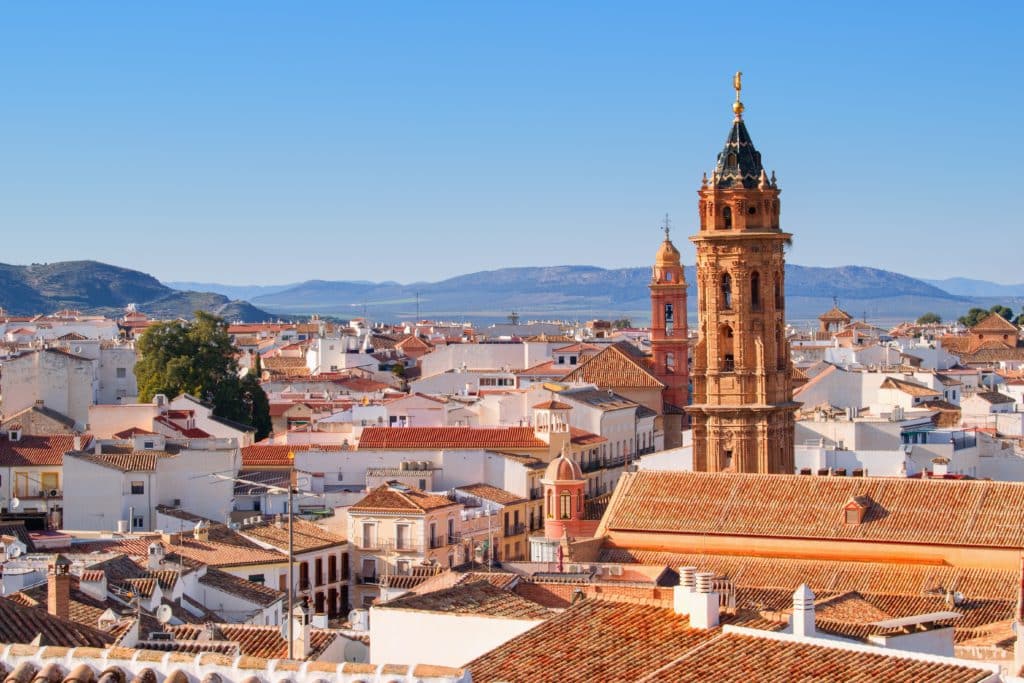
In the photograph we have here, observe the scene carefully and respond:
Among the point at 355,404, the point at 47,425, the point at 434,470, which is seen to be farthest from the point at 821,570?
the point at 355,404

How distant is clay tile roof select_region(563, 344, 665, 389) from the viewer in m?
84.1

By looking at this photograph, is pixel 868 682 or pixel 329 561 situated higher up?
pixel 868 682

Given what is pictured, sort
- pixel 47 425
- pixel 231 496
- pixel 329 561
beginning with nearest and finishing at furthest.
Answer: pixel 329 561 → pixel 231 496 → pixel 47 425

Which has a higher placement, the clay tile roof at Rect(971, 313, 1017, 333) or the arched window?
the arched window

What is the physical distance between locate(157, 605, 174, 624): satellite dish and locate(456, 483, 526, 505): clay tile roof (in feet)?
79.9

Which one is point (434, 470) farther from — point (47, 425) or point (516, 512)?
point (47, 425)

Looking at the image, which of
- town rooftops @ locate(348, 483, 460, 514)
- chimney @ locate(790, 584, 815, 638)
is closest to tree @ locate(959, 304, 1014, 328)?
town rooftops @ locate(348, 483, 460, 514)

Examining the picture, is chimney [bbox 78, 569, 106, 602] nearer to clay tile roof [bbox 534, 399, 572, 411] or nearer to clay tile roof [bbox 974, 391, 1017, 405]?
clay tile roof [bbox 534, 399, 572, 411]

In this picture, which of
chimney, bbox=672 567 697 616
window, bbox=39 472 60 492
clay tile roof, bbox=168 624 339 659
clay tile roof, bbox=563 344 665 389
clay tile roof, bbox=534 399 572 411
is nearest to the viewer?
chimney, bbox=672 567 697 616

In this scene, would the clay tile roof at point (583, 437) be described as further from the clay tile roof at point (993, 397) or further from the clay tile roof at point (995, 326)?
the clay tile roof at point (995, 326)

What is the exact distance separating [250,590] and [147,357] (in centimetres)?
4720

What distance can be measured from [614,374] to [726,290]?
2708 cm

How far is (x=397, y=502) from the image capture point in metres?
54.5

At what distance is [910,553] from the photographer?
43531 millimetres
